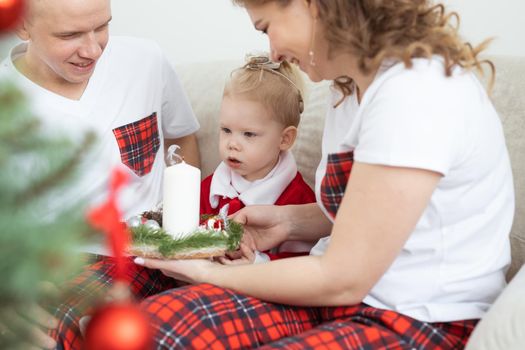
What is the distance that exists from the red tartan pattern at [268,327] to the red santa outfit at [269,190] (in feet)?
1.51

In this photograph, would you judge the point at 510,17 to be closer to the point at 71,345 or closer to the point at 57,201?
the point at 71,345

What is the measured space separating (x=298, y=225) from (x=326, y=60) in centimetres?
50

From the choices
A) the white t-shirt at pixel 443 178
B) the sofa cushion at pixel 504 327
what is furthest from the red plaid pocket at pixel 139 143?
the sofa cushion at pixel 504 327

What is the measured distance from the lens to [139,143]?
1861 millimetres

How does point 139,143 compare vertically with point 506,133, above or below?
below

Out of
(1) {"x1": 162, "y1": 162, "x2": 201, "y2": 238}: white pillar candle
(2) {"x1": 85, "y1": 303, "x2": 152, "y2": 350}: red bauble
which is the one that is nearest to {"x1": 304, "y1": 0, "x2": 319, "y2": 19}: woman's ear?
(1) {"x1": 162, "y1": 162, "x2": 201, "y2": 238}: white pillar candle

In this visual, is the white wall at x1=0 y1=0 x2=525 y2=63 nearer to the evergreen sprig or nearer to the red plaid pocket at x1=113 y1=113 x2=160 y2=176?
the red plaid pocket at x1=113 y1=113 x2=160 y2=176

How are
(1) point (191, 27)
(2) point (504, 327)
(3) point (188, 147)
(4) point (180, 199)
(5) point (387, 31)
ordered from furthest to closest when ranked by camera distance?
1. (1) point (191, 27)
2. (3) point (188, 147)
3. (4) point (180, 199)
4. (5) point (387, 31)
5. (2) point (504, 327)

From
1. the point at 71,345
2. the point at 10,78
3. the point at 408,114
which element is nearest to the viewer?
the point at 10,78

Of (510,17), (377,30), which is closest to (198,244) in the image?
(377,30)

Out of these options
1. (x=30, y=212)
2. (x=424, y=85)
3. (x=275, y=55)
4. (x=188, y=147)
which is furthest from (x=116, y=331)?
(x=188, y=147)

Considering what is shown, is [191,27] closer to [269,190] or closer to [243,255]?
[269,190]

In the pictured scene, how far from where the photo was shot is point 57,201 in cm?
72

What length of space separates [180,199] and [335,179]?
0.34 metres
